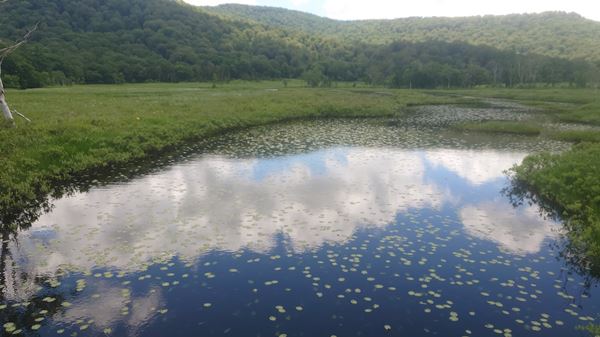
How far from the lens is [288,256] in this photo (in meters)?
15.3

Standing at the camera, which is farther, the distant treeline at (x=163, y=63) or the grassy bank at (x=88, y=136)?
the distant treeline at (x=163, y=63)

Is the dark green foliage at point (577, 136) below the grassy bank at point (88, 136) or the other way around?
below

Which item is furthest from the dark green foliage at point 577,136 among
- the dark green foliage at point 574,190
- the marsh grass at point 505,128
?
the dark green foliage at point 574,190

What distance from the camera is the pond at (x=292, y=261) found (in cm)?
1134

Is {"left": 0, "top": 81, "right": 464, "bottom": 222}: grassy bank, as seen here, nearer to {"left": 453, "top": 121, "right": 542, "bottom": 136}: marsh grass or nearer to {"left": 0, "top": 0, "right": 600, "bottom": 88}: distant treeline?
{"left": 453, "top": 121, "right": 542, "bottom": 136}: marsh grass

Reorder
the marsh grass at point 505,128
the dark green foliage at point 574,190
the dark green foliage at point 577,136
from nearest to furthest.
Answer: the dark green foliage at point 574,190 → the dark green foliage at point 577,136 → the marsh grass at point 505,128

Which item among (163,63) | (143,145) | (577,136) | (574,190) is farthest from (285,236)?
(163,63)

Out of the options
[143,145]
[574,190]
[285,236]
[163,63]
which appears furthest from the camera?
[163,63]

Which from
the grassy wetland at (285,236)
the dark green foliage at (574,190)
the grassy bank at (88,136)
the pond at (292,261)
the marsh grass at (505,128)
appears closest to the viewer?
Result: the pond at (292,261)

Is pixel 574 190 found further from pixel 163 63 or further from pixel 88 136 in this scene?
pixel 163 63

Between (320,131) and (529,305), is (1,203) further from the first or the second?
(320,131)

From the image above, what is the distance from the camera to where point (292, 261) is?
48.9 feet

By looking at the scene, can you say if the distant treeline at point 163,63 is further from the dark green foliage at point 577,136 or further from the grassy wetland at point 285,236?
the dark green foliage at point 577,136

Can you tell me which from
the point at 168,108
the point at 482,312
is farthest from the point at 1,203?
the point at 168,108
